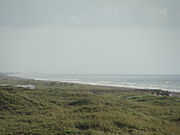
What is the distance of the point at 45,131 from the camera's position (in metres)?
19.3

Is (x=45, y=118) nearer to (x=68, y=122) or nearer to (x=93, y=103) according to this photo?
(x=68, y=122)

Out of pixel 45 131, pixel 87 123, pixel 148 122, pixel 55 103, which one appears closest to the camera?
pixel 45 131

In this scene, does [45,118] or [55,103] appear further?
[55,103]

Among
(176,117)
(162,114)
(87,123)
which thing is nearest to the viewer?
(87,123)

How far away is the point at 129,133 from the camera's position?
63.6 ft

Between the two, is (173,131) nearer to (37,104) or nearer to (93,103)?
(93,103)

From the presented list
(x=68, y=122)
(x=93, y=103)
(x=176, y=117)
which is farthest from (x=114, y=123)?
(x=93, y=103)

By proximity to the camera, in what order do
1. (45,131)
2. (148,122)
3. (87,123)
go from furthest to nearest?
(148,122)
(87,123)
(45,131)

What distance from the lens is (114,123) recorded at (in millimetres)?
21484

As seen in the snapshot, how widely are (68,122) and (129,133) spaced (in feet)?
18.1

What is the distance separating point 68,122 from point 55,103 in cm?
1416

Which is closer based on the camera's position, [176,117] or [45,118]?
[45,118]

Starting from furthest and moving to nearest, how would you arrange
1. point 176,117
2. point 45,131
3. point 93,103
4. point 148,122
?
point 93,103, point 176,117, point 148,122, point 45,131

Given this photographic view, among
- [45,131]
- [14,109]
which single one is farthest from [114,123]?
[14,109]
